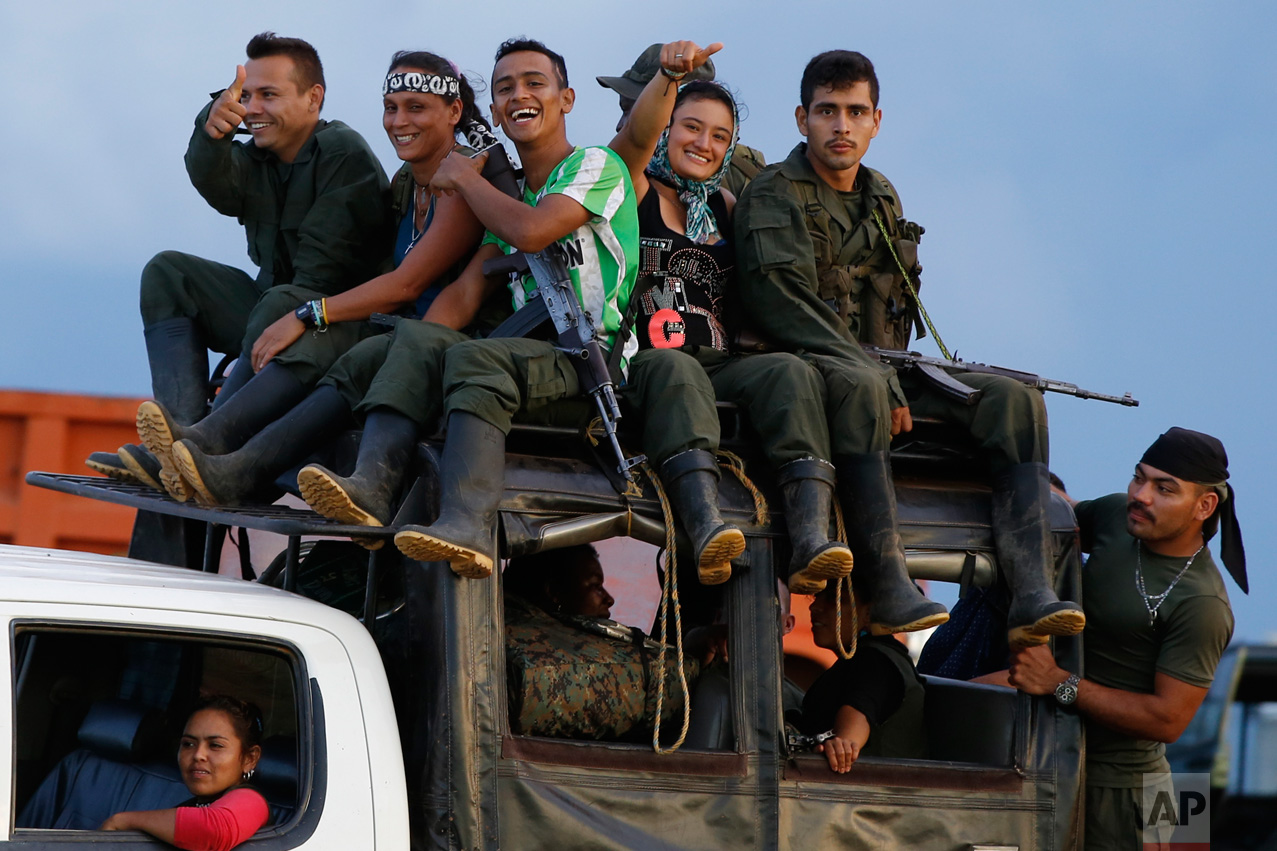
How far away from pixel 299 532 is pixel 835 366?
4.96 ft

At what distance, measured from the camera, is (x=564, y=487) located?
11.9 feet

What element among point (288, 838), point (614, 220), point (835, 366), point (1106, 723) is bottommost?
point (288, 838)

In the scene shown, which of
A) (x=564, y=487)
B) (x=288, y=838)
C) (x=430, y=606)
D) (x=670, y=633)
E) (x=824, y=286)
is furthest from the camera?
(x=824, y=286)

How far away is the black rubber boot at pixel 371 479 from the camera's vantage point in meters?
3.30

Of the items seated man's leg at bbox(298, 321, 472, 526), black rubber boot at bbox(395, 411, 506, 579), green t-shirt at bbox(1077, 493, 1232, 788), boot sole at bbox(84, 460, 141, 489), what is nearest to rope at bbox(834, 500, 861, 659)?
green t-shirt at bbox(1077, 493, 1232, 788)

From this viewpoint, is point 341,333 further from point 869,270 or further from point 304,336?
point 869,270

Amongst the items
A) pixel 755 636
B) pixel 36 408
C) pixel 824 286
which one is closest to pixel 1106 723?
pixel 755 636

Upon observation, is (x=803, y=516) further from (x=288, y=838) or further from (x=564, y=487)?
(x=288, y=838)

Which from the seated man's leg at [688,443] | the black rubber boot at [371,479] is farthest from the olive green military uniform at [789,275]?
the black rubber boot at [371,479]

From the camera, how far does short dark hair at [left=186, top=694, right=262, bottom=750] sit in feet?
10.4

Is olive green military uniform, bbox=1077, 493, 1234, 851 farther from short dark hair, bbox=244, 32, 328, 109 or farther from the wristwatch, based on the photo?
short dark hair, bbox=244, 32, 328, 109

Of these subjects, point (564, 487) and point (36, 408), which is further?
point (36, 408)

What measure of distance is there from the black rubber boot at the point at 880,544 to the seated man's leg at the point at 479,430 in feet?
2.48

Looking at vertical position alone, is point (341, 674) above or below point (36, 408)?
below
